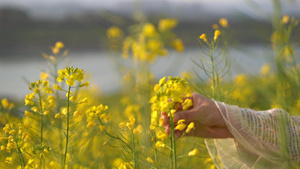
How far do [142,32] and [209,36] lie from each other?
56 cm

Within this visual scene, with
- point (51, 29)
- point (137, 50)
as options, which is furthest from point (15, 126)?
point (51, 29)

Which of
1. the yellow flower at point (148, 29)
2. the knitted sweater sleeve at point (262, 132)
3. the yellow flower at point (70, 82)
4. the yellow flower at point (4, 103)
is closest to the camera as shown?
the yellow flower at point (148, 29)

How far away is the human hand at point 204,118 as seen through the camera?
1.26m

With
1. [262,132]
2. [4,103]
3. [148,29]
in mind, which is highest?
[148,29]

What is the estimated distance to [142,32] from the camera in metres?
0.98

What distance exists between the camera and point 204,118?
1.32m

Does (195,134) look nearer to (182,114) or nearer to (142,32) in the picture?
(182,114)

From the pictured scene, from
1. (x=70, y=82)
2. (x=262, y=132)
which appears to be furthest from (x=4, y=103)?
(x=262, y=132)

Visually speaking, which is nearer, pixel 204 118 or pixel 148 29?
pixel 148 29

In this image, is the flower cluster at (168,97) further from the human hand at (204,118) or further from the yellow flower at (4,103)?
the yellow flower at (4,103)

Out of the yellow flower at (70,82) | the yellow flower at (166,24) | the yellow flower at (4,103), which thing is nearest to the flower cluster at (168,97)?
the yellow flower at (166,24)

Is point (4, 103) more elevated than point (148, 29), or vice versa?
point (148, 29)

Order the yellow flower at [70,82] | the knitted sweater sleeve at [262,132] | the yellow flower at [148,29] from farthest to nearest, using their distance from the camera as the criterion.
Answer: the knitted sweater sleeve at [262,132] → the yellow flower at [70,82] → the yellow flower at [148,29]

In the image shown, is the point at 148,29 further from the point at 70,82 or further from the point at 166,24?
the point at 70,82
